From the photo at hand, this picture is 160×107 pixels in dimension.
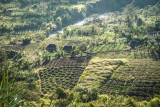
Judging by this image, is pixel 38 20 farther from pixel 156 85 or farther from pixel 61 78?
pixel 156 85

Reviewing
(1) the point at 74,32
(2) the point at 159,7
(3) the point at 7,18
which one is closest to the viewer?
(1) the point at 74,32

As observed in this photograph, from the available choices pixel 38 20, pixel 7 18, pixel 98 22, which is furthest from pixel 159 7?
pixel 7 18

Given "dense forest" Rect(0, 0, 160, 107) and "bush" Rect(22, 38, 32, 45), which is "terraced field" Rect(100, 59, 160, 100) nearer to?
"dense forest" Rect(0, 0, 160, 107)

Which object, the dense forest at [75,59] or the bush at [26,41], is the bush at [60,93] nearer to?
the dense forest at [75,59]

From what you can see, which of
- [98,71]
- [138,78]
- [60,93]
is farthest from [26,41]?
[138,78]

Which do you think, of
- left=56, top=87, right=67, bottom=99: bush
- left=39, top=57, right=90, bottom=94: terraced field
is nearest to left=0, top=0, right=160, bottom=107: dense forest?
left=39, top=57, right=90, bottom=94: terraced field

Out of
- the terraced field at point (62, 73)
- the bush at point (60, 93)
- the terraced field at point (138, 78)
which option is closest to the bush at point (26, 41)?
the terraced field at point (62, 73)

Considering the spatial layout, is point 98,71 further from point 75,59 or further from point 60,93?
point 60,93
